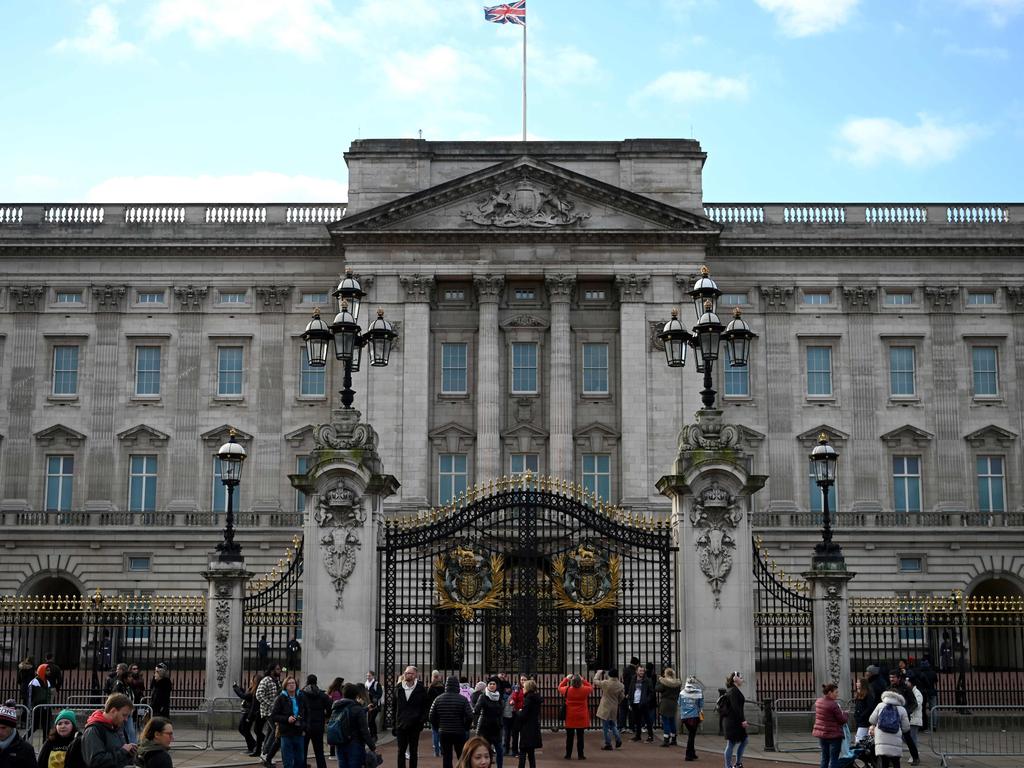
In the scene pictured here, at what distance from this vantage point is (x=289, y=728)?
1872 centimetres

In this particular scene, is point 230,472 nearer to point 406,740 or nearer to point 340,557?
point 340,557

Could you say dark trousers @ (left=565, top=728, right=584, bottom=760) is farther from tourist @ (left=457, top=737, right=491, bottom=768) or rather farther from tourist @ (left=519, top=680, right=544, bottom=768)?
tourist @ (left=457, top=737, right=491, bottom=768)

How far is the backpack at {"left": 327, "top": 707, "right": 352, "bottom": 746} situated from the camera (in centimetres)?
1722

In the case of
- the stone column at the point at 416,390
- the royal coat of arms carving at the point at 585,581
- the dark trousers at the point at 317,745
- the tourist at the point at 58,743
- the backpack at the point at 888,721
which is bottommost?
the dark trousers at the point at 317,745

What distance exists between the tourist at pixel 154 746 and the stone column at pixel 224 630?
14.1 m

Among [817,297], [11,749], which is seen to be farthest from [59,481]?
[11,749]

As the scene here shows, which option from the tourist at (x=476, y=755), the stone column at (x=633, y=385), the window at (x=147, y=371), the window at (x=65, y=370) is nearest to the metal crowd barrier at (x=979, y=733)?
the tourist at (x=476, y=755)

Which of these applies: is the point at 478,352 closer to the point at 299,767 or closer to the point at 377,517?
the point at 377,517

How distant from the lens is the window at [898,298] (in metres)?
55.8

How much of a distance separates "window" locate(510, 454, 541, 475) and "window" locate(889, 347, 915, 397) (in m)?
14.9

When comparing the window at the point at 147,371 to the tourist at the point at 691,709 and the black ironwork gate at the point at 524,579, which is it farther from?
the tourist at the point at 691,709

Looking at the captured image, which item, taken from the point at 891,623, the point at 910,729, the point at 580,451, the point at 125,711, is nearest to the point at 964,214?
the point at 580,451

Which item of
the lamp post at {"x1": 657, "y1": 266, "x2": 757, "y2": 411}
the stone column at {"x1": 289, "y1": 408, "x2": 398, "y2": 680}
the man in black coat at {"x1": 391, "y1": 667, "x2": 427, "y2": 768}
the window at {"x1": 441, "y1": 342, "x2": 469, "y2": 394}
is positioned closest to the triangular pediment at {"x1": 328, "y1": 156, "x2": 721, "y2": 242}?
the window at {"x1": 441, "y1": 342, "x2": 469, "y2": 394}

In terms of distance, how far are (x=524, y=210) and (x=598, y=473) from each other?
1092 cm
